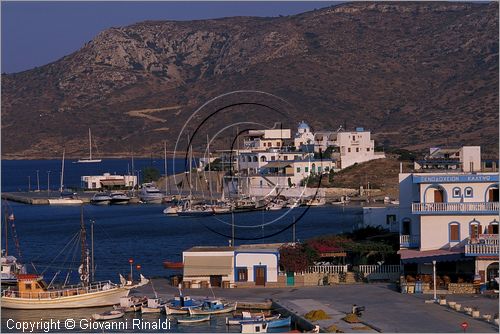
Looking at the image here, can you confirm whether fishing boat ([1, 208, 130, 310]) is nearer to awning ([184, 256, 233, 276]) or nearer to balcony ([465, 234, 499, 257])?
awning ([184, 256, 233, 276])

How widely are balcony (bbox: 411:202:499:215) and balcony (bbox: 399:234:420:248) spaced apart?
42.9 inches

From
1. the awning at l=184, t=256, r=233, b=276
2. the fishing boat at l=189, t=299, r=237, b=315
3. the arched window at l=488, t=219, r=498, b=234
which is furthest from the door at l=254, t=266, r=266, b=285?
the arched window at l=488, t=219, r=498, b=234

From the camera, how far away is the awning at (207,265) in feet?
134

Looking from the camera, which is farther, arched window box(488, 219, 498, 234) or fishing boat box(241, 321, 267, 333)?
arched window box(488, 219, 498, 234)

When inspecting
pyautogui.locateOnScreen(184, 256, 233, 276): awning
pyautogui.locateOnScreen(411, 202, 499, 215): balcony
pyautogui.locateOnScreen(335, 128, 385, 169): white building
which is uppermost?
pyautogui.locateOnScreen(335, 128, 385, 169): white building

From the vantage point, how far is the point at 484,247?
124ft

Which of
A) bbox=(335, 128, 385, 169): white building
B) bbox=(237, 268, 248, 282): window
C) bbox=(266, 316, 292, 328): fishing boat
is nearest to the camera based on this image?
bbox=(266, 316, 292, 328): fishing boat

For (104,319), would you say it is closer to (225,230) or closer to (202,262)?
(202,262)

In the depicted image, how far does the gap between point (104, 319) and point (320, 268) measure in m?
8.42

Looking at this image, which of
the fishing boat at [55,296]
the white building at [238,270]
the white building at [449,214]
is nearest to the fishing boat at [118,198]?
the white building at [238,270]

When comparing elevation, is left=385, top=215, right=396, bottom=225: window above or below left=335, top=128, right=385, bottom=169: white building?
below

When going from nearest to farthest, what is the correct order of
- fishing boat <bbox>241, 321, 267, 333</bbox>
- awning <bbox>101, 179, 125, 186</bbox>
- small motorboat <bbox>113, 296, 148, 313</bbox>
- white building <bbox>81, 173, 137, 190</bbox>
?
fishing boat <bbox>241, 321, 267, 333</bbox>
small motorboat <bbox>113, 296, 148, 313</bbox>
white building <bbox>81, 173, 137, 190</bbox>
awning <bbox>101, 179, 125, 186</bbox>

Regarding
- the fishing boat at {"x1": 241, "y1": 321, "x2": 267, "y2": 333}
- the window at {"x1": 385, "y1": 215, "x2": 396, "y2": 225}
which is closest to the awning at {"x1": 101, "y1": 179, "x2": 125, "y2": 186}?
the window at {"x1": 385, "y1": 215, "x2": 396, "y2": 225}

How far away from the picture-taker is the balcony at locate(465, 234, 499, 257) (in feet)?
123
